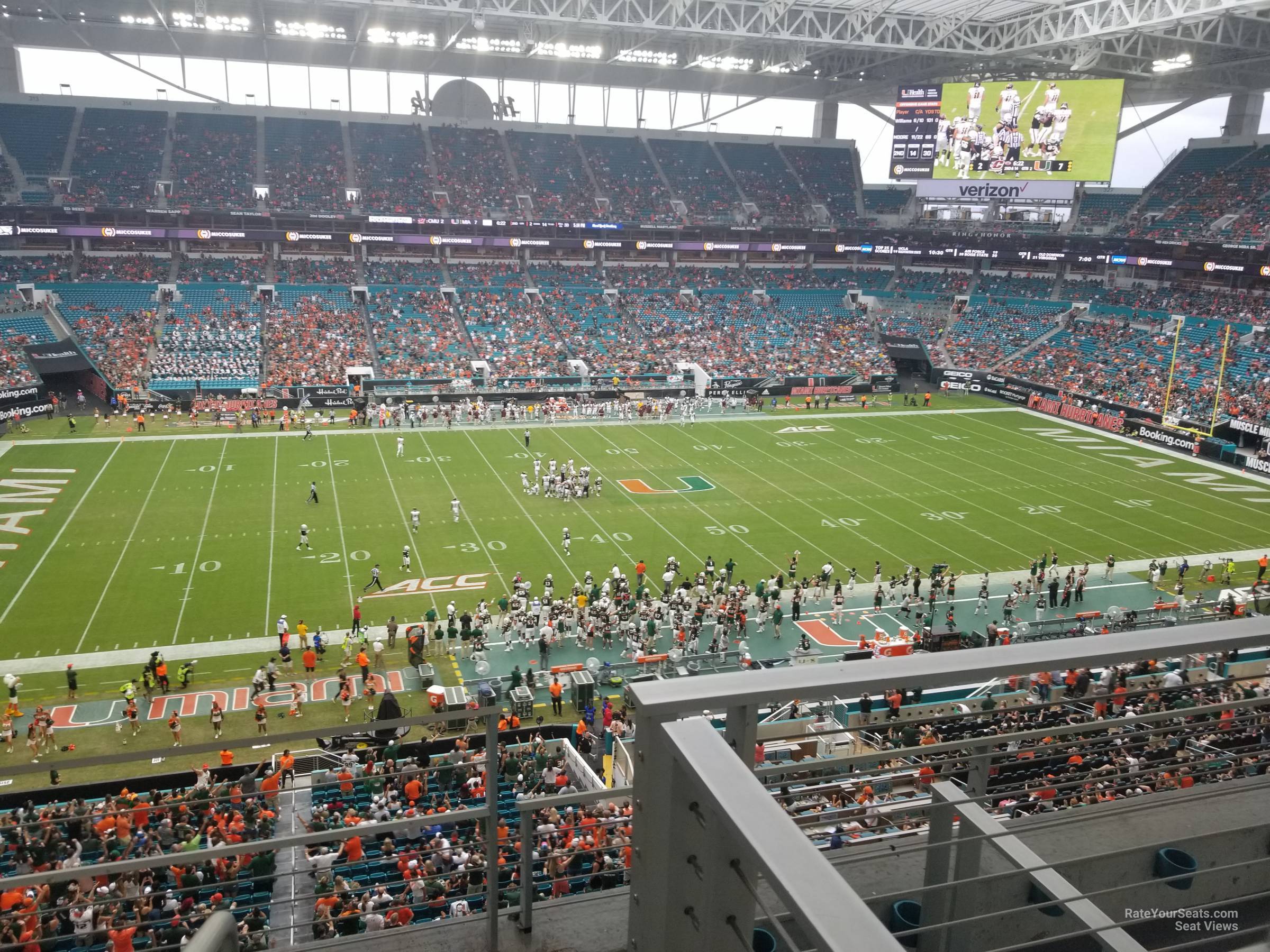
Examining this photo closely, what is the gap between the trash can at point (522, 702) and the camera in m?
19.3

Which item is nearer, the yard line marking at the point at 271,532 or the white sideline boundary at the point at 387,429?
the yard line marking at the point at 271,532

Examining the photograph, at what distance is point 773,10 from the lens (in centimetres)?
Result: 4650

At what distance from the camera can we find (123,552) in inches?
1112

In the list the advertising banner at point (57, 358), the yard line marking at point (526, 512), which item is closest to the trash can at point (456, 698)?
the yard line marking at point (526, 512)

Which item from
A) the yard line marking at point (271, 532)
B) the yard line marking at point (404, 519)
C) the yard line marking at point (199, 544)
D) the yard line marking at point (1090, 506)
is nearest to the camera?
the yard line marking at point (199, 544)

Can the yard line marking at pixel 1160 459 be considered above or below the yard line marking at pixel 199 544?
above

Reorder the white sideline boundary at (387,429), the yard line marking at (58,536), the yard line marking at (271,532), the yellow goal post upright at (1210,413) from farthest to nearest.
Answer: the yellow goal post upright at (1210,413), the white sideline boundary at (387,429), the yard line marking at (271,532), the yard line marking at (58,536)

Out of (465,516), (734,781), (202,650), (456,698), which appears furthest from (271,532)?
(734,781)

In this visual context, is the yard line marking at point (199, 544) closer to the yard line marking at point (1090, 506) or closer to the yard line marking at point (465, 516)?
the yard line marking at point (465, 516)

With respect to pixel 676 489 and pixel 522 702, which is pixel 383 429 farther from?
pixel 522 702

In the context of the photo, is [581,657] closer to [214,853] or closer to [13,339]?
[214,853]

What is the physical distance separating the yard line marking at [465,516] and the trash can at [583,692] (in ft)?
20.7

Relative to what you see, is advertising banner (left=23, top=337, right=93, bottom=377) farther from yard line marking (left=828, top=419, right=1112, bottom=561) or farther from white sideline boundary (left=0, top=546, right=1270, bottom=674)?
yard line marking (left=828, top=419, right=1112, bottom=561)

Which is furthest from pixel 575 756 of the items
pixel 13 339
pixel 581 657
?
pixel 13 339
